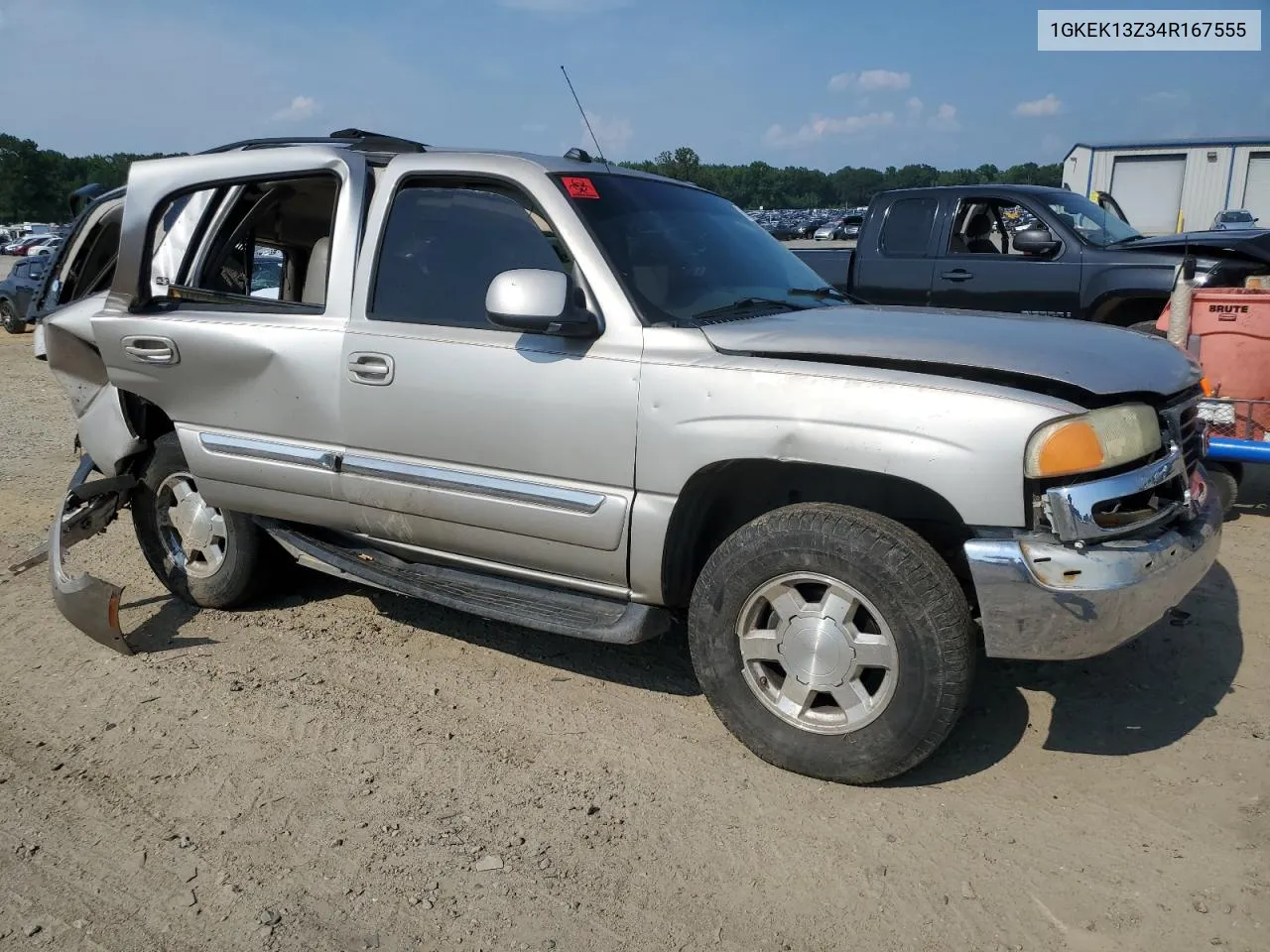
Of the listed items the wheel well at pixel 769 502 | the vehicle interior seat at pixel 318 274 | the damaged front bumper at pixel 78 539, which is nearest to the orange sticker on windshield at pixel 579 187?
the vehicle interior seat at pixel 318 274

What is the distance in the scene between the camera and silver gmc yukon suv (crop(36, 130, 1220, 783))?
2.83 metres

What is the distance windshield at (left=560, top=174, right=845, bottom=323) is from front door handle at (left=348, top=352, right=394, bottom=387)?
913 mm

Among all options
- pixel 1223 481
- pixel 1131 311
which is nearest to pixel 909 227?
pixel 1131 311

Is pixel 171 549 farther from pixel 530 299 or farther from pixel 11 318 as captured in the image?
pixel 11 318

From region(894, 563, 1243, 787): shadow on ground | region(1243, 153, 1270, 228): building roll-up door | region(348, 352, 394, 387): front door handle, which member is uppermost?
region(1243, 153, 1270, 228): building roll-up door

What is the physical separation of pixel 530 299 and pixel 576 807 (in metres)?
1.59

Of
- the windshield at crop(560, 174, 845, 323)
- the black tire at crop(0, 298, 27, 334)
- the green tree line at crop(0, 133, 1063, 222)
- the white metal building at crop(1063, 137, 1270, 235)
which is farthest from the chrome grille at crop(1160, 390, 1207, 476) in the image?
the green tree line at crop(0, 133, 1063, 222)

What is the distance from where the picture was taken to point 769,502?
3584 mm

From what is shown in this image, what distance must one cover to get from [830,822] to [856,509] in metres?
0.94

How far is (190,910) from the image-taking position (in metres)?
2.69

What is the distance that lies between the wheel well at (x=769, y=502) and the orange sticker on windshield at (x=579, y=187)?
1155 mm

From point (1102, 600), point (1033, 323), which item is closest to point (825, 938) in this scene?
point (1102, 600)

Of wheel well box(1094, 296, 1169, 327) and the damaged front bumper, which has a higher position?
wheel well box(1094, 296, 1169, 327)

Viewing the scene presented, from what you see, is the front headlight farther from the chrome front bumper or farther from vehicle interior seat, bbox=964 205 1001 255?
vehicle interior seat, bbox=964 205 1001 255
